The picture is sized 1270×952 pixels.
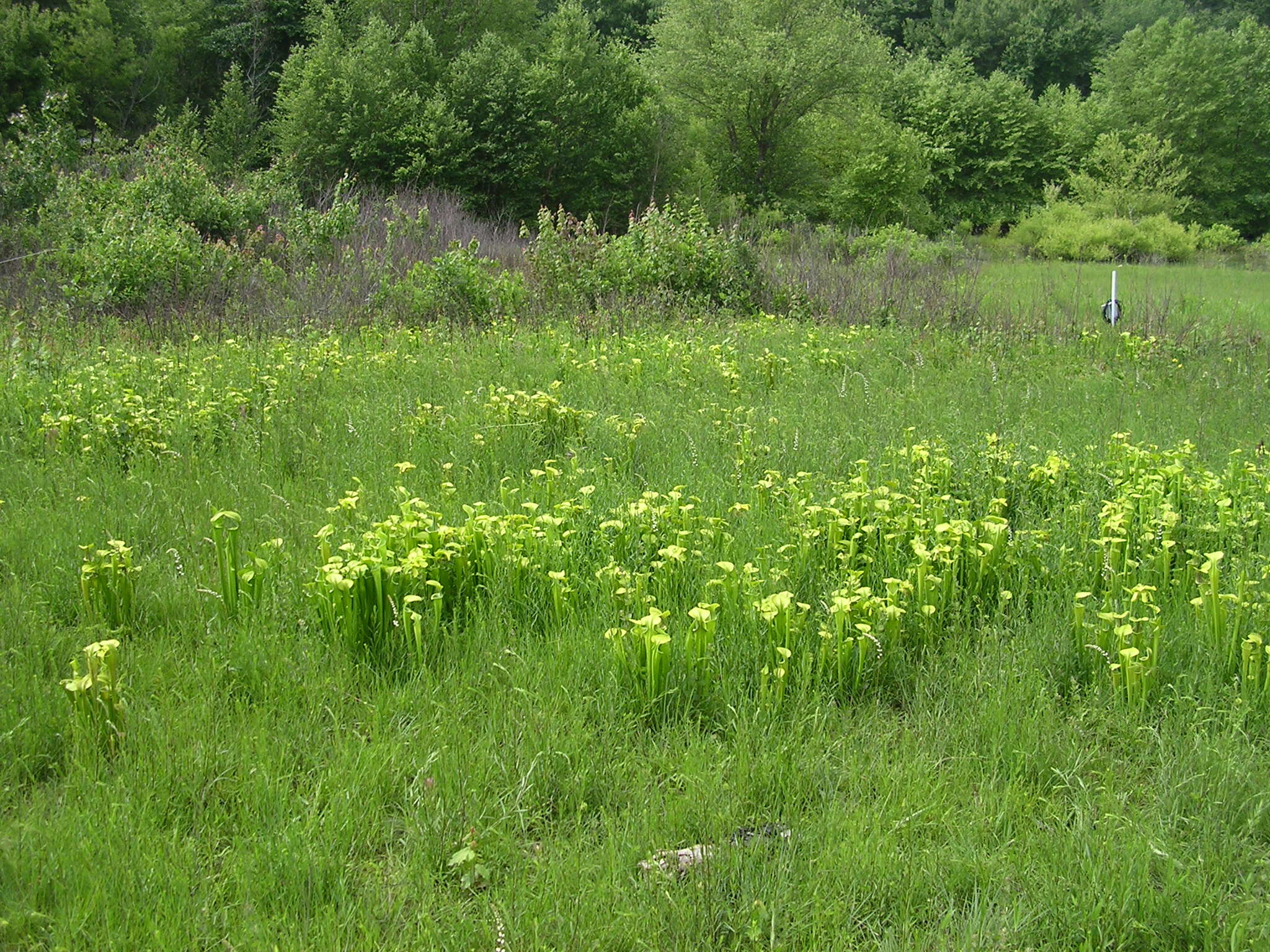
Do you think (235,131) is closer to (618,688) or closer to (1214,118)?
(618,688)

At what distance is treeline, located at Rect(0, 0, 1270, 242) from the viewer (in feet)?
91.3

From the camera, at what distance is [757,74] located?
36031 millimetres

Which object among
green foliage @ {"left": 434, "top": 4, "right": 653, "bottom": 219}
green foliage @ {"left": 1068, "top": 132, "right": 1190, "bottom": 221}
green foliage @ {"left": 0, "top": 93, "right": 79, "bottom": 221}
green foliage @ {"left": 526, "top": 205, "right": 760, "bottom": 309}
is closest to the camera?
green foliage @ {"left": 526, "top": 205, "right": 760, "bottom": 309}

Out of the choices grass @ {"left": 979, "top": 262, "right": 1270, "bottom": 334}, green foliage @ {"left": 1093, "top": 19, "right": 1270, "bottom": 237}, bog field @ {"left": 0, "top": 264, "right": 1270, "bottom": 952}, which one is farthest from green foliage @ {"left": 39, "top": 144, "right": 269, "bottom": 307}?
green foliage @ {"left": 1093, "top": 19, "right": 1270, "bottom": 237}

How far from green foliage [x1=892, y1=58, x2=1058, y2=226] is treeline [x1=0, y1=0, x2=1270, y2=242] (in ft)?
0.42

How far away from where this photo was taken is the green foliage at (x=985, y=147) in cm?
4738

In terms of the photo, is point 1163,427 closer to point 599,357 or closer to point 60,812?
point 599,357

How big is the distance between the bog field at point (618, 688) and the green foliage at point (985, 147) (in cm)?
4539

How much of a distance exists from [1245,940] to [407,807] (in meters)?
2.00

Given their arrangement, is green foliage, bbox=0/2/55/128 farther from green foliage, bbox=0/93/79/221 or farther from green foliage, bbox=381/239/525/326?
green foliage, bbox=381/239/525/326

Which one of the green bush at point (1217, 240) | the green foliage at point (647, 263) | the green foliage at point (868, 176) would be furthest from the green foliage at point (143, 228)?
the green bush at point (1217, 240)

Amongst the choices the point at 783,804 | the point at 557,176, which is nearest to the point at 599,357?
the point at 783,804

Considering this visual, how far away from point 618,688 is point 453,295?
878cm

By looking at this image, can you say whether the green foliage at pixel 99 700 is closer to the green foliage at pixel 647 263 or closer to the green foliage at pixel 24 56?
the green foliage at pixel 647 263
